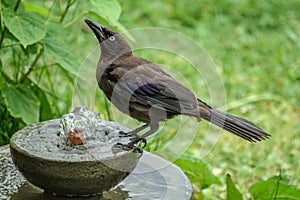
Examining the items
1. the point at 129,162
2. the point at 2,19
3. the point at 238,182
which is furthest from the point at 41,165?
the point at 238,182

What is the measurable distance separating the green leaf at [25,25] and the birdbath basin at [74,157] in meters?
0.69

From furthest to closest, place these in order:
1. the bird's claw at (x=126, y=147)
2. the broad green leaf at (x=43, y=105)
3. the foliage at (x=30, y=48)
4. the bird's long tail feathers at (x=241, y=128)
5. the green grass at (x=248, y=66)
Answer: the green grass at (x=248, y=66), the broad green leaf at (x=43, y=105), the foliage at (x=30, y=48), the bird's claw at (x=126, y=147), the bird's long tail feathers at (x=241, y=128)

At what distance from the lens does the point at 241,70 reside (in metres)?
5.57

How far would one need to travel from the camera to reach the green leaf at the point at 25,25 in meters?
3.07

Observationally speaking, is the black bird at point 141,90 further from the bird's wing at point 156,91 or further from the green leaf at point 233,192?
the green leaf at point 233,192

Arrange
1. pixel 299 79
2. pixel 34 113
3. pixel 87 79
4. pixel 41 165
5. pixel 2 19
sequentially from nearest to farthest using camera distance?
pixel 41 165
pixel 2 19
pixel 34 113
pixel 87 79
pixel 299 79

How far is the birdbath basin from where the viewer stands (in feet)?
7.51

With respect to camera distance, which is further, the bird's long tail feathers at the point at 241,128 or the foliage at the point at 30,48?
the foliage at the point at 30,48

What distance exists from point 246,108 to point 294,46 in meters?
1.19

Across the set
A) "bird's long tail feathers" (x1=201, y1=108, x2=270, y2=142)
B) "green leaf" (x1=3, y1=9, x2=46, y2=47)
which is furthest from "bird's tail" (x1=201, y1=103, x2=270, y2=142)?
"green leaf" (x1=3, y1=9, x2=46, y2=47)

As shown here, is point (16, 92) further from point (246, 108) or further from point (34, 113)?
point (246, 108)

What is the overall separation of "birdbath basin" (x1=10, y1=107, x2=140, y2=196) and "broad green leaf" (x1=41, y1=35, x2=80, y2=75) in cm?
78

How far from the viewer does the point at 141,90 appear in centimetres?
236

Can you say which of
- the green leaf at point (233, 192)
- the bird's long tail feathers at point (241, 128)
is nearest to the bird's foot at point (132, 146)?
the bird's long tail feathers at point (241, 128)
